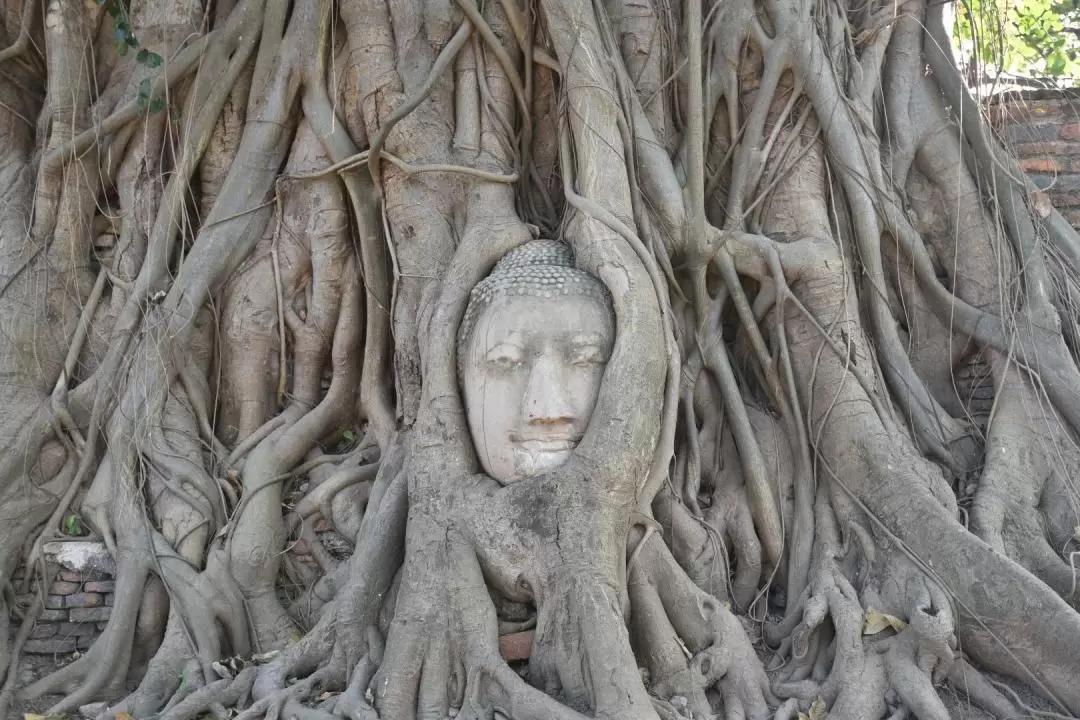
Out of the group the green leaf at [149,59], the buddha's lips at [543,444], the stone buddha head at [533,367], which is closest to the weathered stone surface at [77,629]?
the stone buddha head at [533,367]

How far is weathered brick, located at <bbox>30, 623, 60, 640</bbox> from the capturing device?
10.3 feet

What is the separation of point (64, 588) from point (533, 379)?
1.78 meters

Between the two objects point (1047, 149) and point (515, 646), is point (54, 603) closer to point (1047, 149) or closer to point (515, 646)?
point (515, 646)

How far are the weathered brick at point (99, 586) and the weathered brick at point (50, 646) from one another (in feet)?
0.58

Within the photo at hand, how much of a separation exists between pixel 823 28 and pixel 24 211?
317cm

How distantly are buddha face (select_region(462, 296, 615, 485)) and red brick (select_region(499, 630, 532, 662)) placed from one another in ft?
1.41

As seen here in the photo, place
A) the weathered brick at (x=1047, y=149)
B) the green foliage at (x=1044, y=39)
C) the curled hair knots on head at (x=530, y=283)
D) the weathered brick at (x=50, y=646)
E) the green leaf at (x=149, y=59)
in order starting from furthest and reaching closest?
1. the green foliage at (x=1044, y=39)
2. the weathered brick at (x=1047, y=149)
3. the green leaf at (x=149, y=59)
4. the weathered brick at (x=50, y=646)
5. the curled hair knots on head at (x=530, y=283)

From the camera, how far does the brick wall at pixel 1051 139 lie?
419 cm

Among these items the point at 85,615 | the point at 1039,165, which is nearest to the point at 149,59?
the point at 85,615

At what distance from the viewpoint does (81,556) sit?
320 cm

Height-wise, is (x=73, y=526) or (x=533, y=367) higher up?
(x=533, y=367)

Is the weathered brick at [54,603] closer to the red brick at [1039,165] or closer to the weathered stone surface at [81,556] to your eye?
the weathered stone surface at [81,556]

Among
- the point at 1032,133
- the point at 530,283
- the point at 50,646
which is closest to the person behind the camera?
the point at 530,283

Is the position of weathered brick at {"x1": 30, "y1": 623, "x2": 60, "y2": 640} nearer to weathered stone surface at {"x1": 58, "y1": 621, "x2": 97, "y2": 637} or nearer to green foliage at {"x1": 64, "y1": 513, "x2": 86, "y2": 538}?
weathered stone surface at {"x1": 58, "y1": 621, "x2": 97, "y2": 637}
